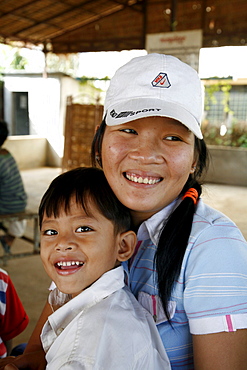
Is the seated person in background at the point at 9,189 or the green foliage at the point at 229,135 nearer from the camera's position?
the seated person in background at the point at 9,189

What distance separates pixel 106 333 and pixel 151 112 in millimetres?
489

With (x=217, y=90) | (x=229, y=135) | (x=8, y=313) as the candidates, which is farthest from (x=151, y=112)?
(x=217, y=90)

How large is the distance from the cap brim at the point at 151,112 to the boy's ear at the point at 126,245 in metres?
0.29

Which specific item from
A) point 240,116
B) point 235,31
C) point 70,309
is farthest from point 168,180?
point 240,116

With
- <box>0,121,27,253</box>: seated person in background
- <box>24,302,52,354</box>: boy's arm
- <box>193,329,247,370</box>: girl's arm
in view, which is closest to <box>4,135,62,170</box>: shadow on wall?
<box>0,121,27,253</box>: seated person in background

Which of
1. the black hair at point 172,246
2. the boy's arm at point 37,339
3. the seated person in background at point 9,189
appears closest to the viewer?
the black hair at point 172,246

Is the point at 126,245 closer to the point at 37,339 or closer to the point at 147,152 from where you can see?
the point at 147,152

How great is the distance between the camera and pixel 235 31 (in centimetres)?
745

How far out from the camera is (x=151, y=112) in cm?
95

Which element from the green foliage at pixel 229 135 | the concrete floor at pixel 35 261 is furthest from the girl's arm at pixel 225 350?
the green foliage at pixel 229 135

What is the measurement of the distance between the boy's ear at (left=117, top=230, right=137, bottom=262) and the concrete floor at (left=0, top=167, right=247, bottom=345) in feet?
0.98

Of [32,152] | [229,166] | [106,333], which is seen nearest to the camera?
[106,333]

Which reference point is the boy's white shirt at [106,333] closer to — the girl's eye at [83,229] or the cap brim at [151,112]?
the girl's eye at [83,229]

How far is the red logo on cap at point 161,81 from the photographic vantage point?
0.98 meters
